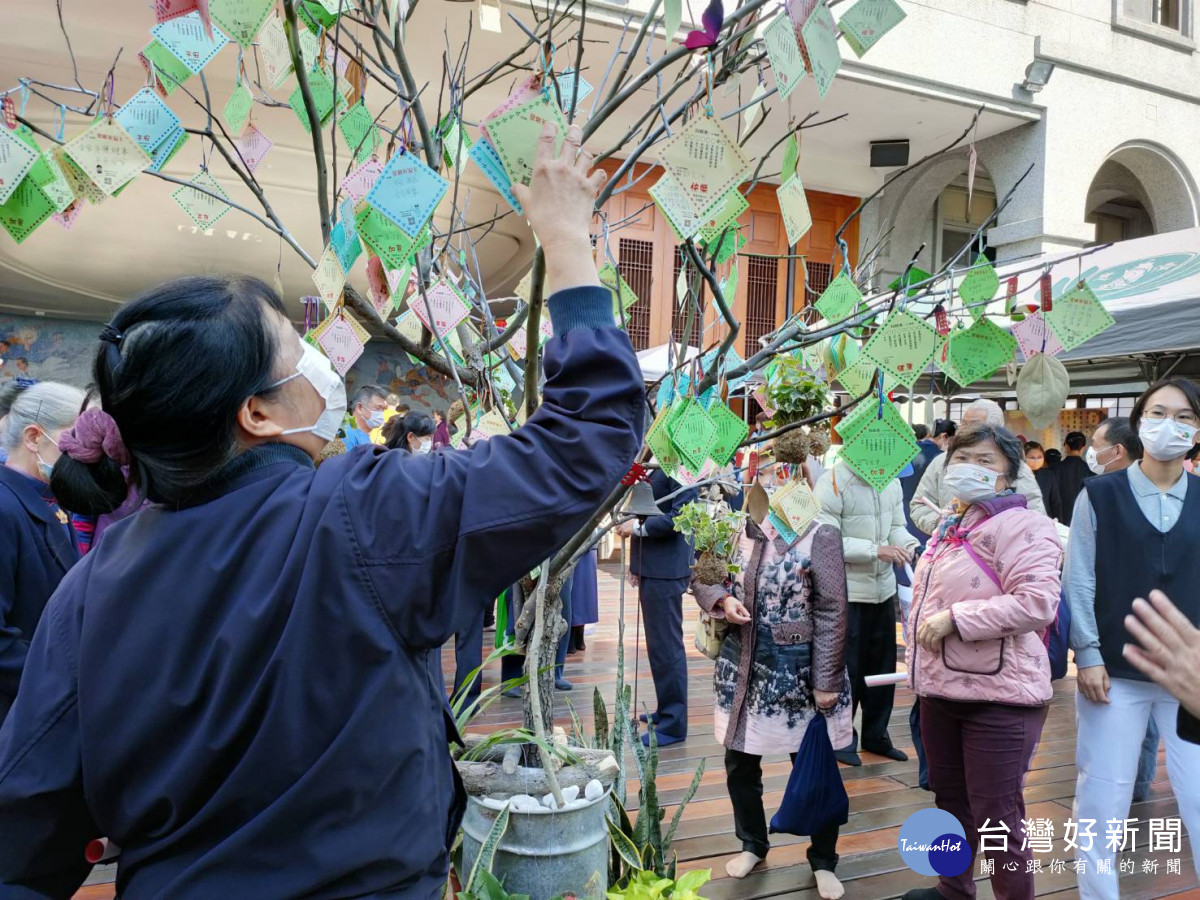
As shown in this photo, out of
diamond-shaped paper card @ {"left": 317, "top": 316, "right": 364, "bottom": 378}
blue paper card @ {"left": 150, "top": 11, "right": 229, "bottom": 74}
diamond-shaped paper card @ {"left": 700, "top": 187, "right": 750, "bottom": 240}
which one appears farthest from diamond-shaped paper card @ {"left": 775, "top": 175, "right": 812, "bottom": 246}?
blue paper card @ {"left": 150, "top": 11, "right": 229, "bottom": 74}

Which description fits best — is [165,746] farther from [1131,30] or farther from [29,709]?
[1131,30]

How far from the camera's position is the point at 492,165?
1.29m

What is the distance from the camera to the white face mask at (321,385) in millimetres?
1149

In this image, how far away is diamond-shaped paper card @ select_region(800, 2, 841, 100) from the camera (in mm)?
1313

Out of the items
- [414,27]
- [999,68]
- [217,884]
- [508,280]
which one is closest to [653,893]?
[217,884]

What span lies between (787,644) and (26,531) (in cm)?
245

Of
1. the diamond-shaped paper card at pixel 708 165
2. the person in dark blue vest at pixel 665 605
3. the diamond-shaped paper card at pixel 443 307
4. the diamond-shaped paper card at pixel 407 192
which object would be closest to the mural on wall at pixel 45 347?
the person in dark blue vest at pixel 665 605

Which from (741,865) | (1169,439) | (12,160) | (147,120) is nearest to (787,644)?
(741,865)

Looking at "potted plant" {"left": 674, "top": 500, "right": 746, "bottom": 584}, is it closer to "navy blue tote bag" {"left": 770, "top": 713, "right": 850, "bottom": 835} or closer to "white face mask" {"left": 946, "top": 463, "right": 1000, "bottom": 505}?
"navy blue tote bag" {"left": 770, "top": 713, "right": 850, "bottom": 835}

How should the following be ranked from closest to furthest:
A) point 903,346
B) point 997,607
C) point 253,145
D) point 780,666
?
point 903,346 < point 253,145 < point 997,607 < point 780,666

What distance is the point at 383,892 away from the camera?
106 centimetres

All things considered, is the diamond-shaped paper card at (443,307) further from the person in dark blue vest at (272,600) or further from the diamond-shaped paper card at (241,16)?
the person in dark blue vest at (272,600)

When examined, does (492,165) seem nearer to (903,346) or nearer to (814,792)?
(903,346)

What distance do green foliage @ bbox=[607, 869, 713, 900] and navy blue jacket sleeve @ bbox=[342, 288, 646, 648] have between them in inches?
49.0
